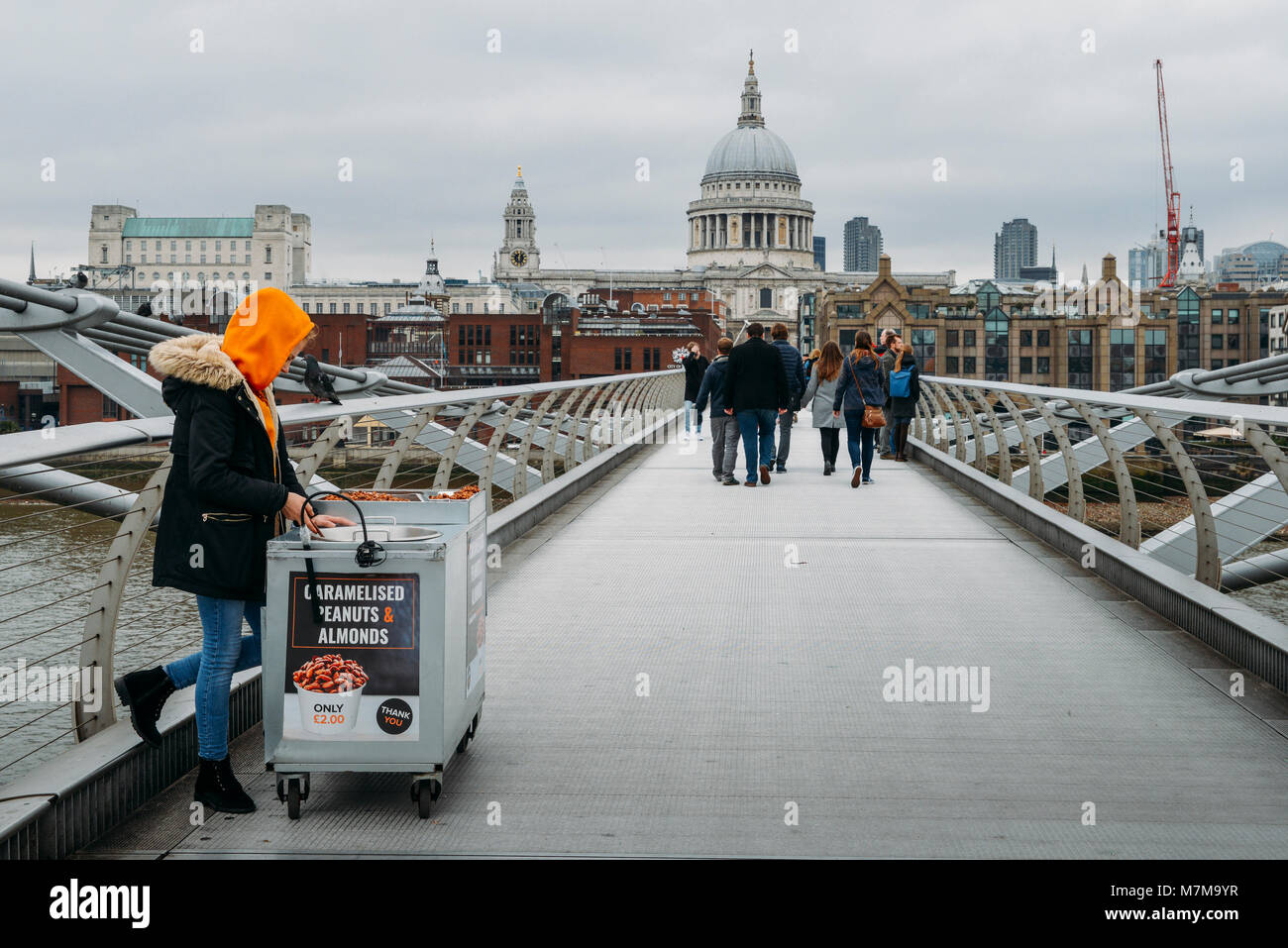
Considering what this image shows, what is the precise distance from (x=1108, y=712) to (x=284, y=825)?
3059mm

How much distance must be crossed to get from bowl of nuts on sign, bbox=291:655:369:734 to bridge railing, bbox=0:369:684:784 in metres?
0.61

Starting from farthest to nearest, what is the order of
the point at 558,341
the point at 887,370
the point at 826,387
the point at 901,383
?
the point at 558,341
the point at 887,370
the point at 901,383
the point at 826,387

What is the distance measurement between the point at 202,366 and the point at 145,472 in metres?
1.05

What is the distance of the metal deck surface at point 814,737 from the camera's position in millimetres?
3939

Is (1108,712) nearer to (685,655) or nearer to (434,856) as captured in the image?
(685,655)

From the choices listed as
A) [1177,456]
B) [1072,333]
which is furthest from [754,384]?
[1072,333]

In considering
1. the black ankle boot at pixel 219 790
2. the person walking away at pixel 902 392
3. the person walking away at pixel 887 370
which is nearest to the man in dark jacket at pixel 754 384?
the person walking away at pixel 887 370

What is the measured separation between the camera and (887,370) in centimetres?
1723

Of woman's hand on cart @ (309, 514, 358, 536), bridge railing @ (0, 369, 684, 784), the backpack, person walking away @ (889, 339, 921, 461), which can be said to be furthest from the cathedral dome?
woman's hand on cart @ (309, 514, 358, 536)

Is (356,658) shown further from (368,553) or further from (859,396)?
(859,396)

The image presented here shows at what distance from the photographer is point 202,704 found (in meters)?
4.04

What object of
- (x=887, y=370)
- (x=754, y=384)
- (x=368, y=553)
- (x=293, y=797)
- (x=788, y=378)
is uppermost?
(x=887, y=370)

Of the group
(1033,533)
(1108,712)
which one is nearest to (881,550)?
(1033,533)
